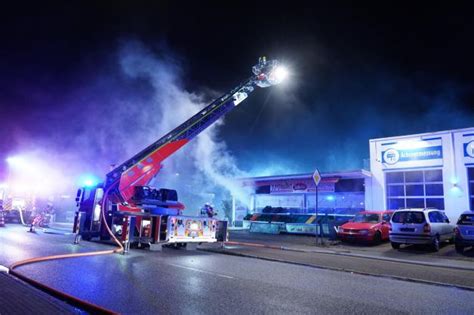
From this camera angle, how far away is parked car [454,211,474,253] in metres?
12.5

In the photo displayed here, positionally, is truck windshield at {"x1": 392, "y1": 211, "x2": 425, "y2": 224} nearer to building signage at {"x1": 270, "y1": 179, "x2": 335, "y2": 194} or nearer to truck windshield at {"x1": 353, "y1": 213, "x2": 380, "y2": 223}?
truck windshield at {"x1": 353, "y1": 213, "x2": 380, "y2": 223}

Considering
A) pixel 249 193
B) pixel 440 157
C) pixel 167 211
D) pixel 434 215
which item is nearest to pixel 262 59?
pixel 167 211

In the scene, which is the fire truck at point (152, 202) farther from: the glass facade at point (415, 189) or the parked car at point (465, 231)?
the glass facade at point (415, 189)

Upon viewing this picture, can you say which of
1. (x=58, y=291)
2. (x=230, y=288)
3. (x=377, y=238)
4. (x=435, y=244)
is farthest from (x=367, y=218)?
(x=58, y=291)

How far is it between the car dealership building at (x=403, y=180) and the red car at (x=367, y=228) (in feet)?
14.0

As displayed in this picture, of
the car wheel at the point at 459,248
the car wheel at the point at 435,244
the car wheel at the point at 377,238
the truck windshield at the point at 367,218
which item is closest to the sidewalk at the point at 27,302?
the car wheel at the point at 435,244

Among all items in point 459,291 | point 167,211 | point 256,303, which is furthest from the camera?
point 167,211

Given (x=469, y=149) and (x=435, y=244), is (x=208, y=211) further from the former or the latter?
(x=469, y=149)

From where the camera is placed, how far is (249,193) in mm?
26922

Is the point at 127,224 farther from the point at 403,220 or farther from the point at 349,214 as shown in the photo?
the point at 349,214

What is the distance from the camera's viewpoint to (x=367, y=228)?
15.2 m

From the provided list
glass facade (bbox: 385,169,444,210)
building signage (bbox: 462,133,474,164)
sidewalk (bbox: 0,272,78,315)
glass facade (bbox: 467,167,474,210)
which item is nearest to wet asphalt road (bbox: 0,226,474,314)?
sidewalk (bbox: 0,272,78,315)

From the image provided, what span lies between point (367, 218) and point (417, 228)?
3283 millimetres

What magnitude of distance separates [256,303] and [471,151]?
17536 mm
